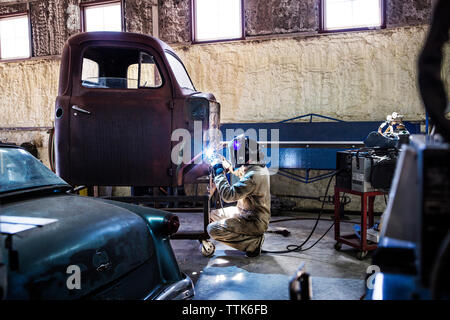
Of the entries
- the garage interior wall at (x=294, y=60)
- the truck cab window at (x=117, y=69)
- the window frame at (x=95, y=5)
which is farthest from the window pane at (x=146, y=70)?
the window frame at (x=95, y=5)

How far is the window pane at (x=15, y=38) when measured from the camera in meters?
7.72

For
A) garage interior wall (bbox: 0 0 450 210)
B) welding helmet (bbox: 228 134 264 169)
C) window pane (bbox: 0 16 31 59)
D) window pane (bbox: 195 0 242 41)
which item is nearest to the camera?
welding helmet (bbox: 228 134 264 169)

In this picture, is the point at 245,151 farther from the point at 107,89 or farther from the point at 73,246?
the point at 73,246

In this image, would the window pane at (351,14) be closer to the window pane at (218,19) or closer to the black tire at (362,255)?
the window pane at (218,19)

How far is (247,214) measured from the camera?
3.92 metres

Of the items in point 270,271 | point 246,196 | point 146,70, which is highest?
point 146,70

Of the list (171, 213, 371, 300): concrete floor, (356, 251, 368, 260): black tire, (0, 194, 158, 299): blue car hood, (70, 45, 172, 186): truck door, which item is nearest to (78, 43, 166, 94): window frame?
(70, 45, 172, 186): truck door

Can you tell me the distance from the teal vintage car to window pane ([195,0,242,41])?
505 cm

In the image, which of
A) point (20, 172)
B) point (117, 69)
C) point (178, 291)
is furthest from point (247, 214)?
point (117, 69)

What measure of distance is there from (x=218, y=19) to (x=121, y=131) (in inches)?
158

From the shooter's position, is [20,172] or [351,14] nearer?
[20,172]

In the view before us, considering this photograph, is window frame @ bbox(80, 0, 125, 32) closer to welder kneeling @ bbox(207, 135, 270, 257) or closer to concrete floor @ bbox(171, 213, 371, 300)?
welder kneeling @ bbox(207, 135, 270, 257)

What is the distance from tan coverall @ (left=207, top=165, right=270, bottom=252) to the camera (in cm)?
375

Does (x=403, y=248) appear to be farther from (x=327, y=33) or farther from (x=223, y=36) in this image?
(x=223, y=36)
